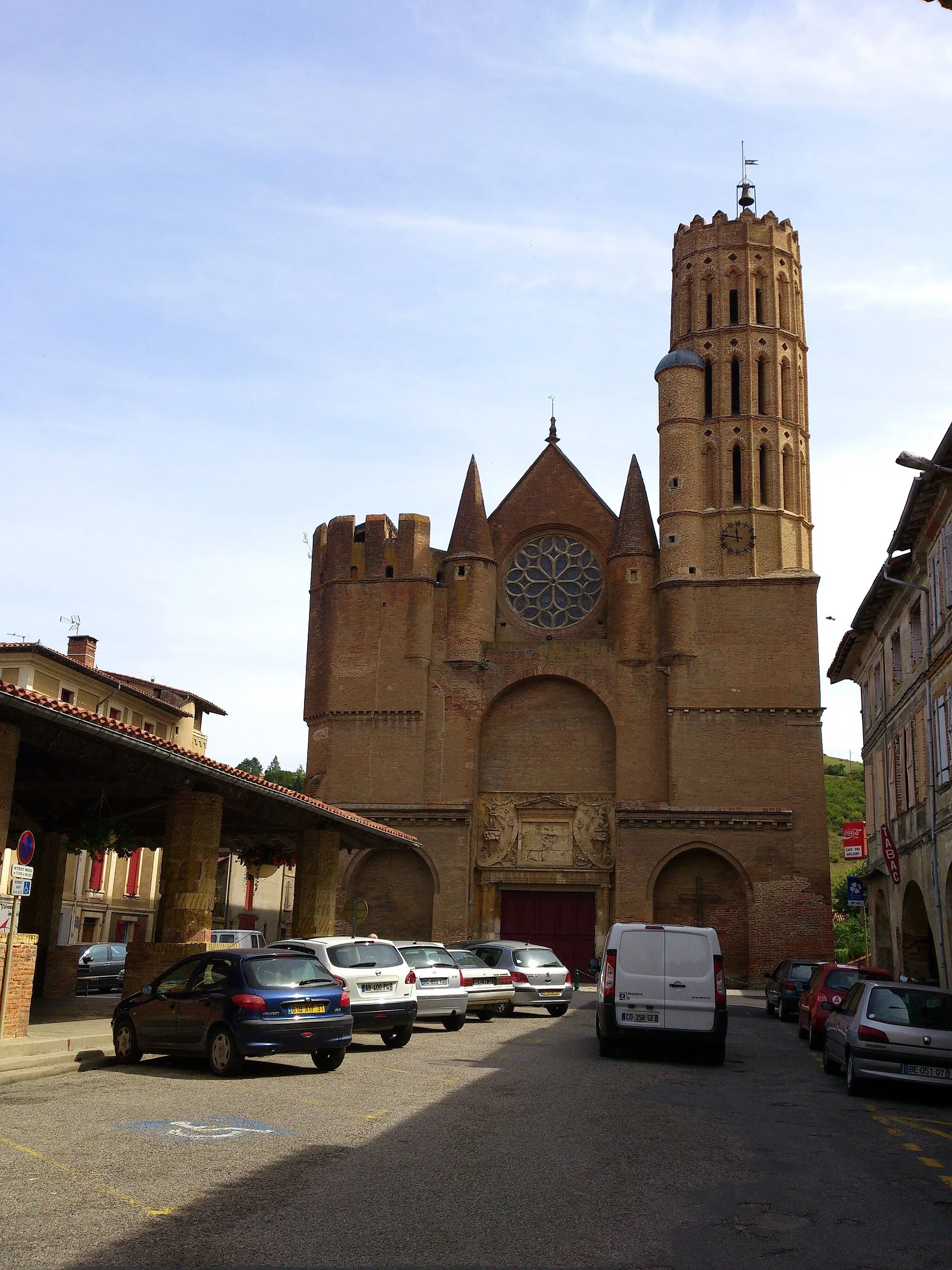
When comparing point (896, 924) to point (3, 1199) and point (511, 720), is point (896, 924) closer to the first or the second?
point (511, 720)

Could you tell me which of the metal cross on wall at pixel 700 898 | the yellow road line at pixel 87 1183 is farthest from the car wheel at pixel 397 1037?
the metal cross on wall at pixel 700 898

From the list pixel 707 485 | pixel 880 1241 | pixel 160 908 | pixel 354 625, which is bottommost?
pixel 880 1241

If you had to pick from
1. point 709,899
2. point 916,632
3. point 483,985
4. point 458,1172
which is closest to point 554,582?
point 709,899

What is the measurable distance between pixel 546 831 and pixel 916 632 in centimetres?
1576

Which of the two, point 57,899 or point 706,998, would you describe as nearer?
point 706,998

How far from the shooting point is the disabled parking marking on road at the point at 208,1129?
29.7 ft

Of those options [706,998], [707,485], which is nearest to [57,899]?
[706,998]

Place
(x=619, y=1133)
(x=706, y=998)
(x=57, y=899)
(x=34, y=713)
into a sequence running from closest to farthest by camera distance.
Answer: (x=619, y=1133), (x=34, y=713), (x=706, y=998), (x=57, y=899)

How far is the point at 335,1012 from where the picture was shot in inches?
533

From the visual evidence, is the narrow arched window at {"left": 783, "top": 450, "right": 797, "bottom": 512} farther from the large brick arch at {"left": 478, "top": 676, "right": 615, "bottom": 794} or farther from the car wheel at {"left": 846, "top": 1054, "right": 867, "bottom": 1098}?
the car wheel at {"left": 846, "top": 1054, "right": 867, "bottom": 1098}

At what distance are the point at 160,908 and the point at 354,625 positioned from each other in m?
22.6

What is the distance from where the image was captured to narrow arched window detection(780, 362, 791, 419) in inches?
1662

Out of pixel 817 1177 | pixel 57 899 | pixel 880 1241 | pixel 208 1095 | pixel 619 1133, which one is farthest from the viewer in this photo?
pixel 57 899

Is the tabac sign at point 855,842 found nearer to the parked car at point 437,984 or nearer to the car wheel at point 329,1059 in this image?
the parked car at point 437,984
